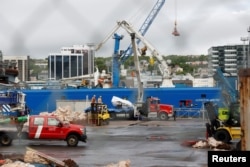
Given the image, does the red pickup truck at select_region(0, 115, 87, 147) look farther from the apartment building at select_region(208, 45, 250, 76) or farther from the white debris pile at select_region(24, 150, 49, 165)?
the apartment building at select_region(208, 45, 250, 76)

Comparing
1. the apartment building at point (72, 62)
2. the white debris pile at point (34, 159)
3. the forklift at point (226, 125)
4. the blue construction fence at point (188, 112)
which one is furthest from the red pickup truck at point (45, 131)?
the blue construction fence at point (188, 112)

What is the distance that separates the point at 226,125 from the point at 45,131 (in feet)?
18.8

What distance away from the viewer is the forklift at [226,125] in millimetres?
16500

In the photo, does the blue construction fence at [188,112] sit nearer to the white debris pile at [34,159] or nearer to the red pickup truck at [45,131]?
the red pickup truck at [45,131]

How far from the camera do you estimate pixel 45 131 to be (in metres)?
17.0

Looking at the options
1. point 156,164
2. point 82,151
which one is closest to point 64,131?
point 82,151

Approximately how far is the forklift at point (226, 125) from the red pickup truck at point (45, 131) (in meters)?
4.20

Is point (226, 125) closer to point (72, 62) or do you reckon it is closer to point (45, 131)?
point (45, 131)

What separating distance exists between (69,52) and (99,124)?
951 inches

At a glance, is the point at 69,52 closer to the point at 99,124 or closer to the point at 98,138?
the point at 98,138

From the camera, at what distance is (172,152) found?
15.1 m

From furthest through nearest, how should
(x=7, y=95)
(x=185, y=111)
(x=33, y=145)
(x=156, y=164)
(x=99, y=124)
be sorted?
(x=185, y=111), (x=99, y=124), (x=7, y=95), (x=33, y=145), (x=156, y=164)

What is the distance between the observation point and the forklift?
16.5 m

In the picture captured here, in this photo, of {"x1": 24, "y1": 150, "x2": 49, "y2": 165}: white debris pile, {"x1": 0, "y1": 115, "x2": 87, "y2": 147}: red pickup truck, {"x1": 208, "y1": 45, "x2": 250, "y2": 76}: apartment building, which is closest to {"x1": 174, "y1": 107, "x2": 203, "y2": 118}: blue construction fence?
{"x1": 0, "y1": 115, "x2": 87, "y2": 147}: red pickup truck
